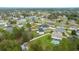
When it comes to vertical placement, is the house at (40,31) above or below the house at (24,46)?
above

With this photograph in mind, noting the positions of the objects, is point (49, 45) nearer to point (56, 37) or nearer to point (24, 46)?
point (56, 37)

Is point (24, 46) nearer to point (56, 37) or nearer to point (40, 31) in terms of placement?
point (40, 31)

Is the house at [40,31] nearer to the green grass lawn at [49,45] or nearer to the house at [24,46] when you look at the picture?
the green grass lawn at [49,45]

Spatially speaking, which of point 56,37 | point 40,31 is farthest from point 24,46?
point 56,37

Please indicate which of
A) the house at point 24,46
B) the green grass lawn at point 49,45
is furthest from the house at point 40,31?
the house at point 24,46

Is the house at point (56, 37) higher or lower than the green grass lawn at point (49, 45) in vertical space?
higher

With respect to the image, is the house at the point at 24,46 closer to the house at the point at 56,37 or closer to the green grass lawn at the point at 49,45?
the green grass lawn at the point at 49,45

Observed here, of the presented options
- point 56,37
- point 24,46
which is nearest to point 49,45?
point 56,37

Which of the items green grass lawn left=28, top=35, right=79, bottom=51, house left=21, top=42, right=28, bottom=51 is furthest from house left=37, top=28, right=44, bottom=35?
house left=21, top=42, right=28, bottom=51

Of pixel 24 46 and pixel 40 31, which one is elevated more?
pixel 40 31

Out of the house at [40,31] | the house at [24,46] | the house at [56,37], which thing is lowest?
the house at [24,46]

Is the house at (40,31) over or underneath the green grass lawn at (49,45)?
over
